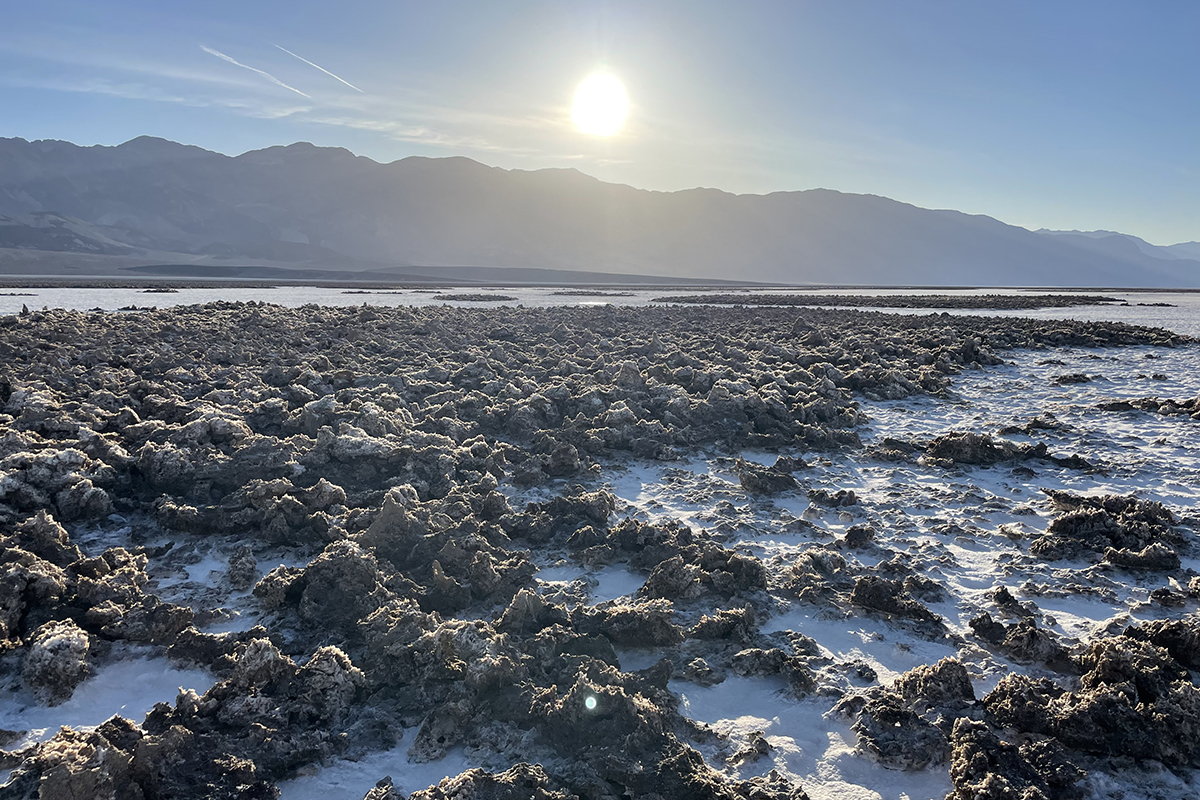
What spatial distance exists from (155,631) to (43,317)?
16.6 m

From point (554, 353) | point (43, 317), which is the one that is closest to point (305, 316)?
point (43, 317)

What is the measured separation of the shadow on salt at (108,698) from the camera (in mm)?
3436

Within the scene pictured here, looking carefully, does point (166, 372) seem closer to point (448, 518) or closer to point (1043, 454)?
point (448, 518)

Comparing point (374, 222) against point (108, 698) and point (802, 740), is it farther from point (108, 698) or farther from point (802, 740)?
point (802, 740)

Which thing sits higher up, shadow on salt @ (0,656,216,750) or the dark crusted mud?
the dark crusted mud

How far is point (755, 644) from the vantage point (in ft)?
14.3

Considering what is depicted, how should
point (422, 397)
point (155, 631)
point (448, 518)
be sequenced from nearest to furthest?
point (155, 631), point (448, 518), point (422, 397)

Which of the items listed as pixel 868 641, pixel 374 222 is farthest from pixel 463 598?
pixel 374 222

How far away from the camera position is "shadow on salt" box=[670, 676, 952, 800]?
10.5 feet

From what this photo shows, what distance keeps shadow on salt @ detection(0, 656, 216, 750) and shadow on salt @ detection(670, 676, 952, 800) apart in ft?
9.41

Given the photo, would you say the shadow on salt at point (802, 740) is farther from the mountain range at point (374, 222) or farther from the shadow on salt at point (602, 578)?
the mountain range at point (374, 222)

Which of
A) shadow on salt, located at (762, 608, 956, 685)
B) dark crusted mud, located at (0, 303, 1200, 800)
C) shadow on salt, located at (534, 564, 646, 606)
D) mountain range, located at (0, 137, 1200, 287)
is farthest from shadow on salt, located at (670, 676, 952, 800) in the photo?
mountain range, located at (0, 137, 1200, 287)

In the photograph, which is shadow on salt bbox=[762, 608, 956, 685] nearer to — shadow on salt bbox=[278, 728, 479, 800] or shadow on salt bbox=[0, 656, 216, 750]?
shadow on salt bbox=[278, 728, 479, 800]

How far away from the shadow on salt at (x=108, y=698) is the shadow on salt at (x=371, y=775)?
3.41ft
